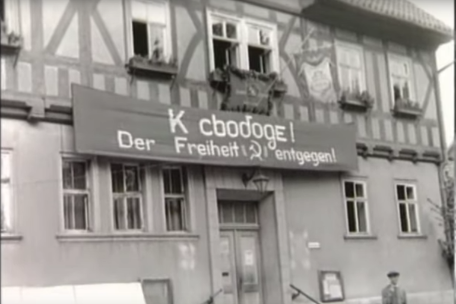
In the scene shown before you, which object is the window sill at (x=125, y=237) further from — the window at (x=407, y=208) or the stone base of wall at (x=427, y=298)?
the window at (x=407, y=208)

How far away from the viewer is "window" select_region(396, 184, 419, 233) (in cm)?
1709

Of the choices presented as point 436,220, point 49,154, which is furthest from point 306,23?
point 49,154

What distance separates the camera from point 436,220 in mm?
17656

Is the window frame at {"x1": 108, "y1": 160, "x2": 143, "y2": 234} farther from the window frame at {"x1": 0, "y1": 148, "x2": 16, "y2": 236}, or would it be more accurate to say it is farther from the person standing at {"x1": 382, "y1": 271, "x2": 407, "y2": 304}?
the person standing at {"x1": 382, "y1": 271, "x2": 407, "y2": 304}

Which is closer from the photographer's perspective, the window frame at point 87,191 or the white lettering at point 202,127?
the window frame at point 87,191

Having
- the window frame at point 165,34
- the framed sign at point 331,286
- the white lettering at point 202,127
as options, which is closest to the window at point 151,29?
the window frame at point 165,34

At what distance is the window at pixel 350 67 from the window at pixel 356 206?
6.70 feet

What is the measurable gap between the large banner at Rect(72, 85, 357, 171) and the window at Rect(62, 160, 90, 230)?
0.41 meters

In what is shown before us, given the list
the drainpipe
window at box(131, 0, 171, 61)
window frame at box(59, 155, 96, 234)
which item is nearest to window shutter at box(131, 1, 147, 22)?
window at box(131, 0, 171, 61)

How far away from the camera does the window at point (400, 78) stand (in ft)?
58.1

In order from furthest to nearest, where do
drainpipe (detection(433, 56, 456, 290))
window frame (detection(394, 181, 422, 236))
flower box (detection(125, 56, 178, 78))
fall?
drainpipe (detection(433, 56, 456, 290)) → window frame (detection(394, 181, 422, 236)) → flower box (detection(125, 56, 178, 78))

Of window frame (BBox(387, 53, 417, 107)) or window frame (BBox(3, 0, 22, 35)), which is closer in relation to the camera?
window frame (BBox(3, 0, 22, 35))

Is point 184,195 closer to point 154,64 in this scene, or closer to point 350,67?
point 154,64

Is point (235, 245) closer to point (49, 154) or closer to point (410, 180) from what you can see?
point (49, 154)
